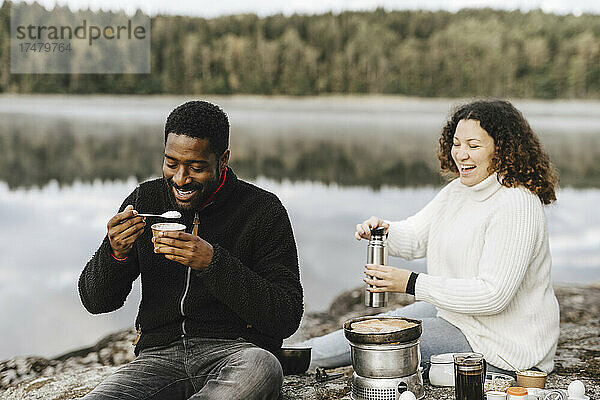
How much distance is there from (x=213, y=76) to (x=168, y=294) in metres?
6.90

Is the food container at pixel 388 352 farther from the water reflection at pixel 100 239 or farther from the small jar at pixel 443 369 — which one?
the water reflection at pixel 100 239

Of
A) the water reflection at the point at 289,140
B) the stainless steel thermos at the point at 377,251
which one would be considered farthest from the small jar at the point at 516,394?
the water reflection at the point at 289,140

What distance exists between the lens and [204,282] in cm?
281

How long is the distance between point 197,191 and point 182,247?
1.10 ft

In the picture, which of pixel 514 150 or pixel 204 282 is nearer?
pixel 204 282

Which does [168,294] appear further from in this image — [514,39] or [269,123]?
[514,39]

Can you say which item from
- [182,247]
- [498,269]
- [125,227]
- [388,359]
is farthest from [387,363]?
[125,227]

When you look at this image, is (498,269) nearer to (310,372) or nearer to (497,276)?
A: (497,276)

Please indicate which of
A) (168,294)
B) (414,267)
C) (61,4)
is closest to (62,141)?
(61,4)

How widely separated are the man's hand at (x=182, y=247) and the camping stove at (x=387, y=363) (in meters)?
0.77

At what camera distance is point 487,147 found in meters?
3.30

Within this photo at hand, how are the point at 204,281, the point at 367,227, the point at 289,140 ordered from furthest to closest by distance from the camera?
the point at 289,140
the point at 367,227
the point at 204,281

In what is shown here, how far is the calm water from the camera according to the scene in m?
8.53

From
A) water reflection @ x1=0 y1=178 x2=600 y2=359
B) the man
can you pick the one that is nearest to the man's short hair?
the man
